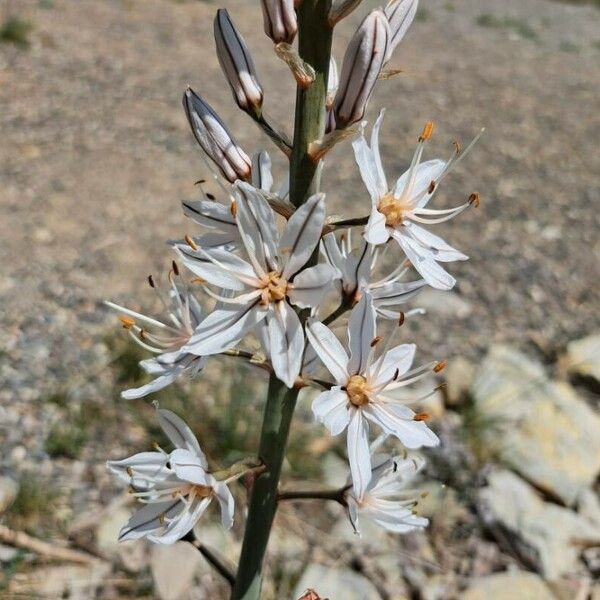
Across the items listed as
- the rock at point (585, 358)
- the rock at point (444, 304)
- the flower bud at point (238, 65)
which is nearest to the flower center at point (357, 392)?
the flower bud at point (238, 65)

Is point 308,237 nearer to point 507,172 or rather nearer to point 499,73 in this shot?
point 507,172

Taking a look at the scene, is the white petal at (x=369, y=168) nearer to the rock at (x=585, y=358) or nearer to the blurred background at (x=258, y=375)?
the blurred background at (x=258, y=375)

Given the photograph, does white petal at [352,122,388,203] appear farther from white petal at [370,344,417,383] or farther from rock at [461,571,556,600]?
rock at [461,571,556,600]

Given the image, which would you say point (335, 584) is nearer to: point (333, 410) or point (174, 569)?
point (174, 569)

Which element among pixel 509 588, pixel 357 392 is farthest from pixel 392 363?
pixel 509 588

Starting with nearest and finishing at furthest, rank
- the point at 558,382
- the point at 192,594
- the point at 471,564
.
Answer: the point at 192,594 < the point at 471,564 < the point at 558,382

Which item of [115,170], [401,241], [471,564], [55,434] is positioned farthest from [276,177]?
[401,241]
